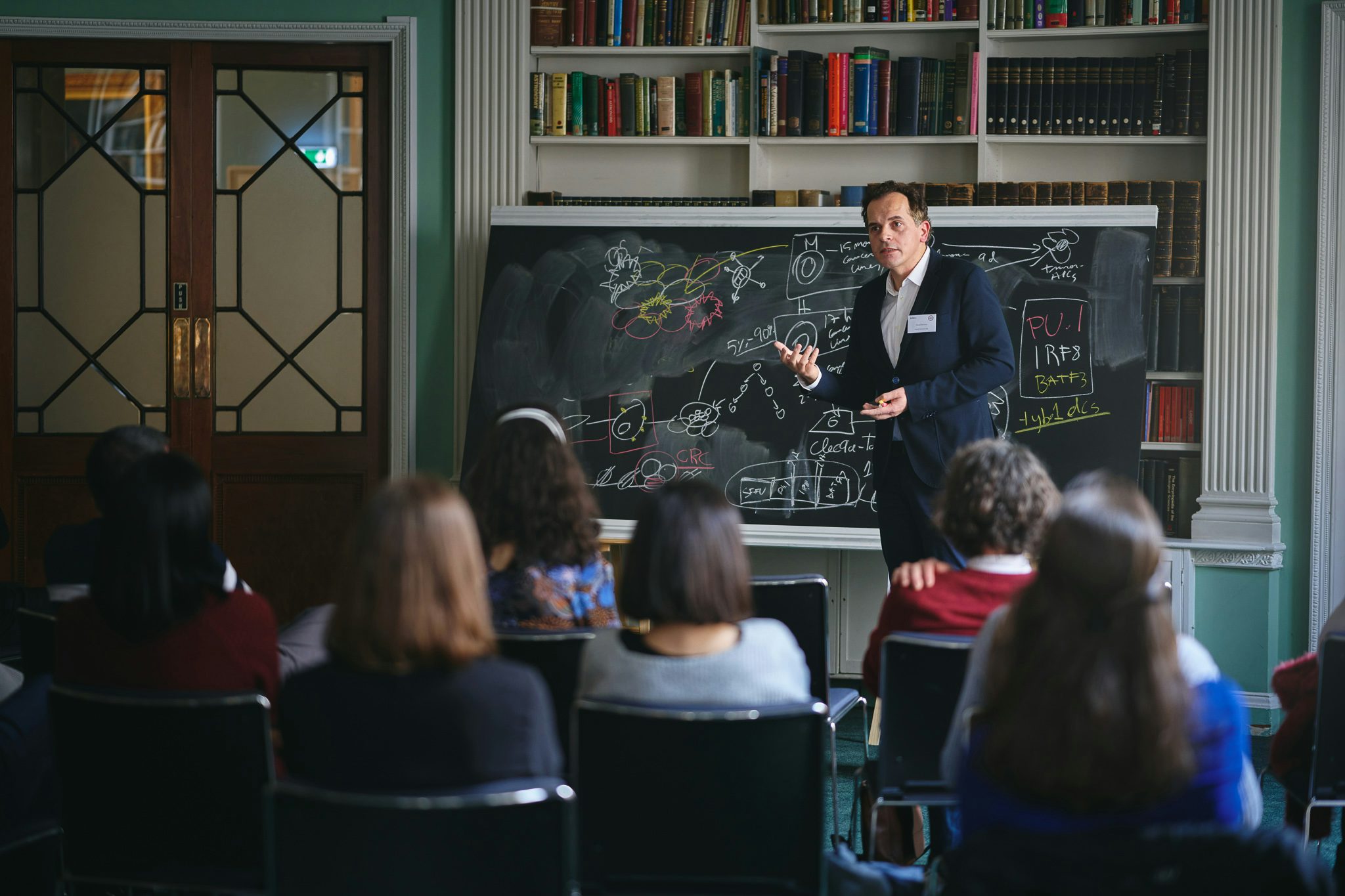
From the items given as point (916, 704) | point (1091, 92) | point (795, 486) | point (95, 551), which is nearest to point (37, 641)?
point (95, 551)

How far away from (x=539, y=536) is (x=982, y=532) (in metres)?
0.78

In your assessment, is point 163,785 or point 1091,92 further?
point 1091,92

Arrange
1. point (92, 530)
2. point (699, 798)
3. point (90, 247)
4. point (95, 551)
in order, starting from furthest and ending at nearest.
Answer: point (90, 247) < point (92, 530) < point (95, 551) < point (699, 798)

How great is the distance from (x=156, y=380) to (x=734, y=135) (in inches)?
99.2

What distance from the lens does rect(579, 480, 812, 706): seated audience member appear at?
1624 mm

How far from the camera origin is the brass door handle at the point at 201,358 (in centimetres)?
485

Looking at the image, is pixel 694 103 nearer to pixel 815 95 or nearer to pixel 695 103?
pixel 695 103

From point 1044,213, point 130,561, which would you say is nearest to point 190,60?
point 1044,213

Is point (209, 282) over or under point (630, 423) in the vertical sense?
over

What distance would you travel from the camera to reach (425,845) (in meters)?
1.35

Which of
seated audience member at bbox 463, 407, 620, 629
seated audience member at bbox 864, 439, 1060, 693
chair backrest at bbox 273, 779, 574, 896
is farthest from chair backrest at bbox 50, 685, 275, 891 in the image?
seated audience member at bbox 864, 439, 1060, 693

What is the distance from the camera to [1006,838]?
45.9 inches

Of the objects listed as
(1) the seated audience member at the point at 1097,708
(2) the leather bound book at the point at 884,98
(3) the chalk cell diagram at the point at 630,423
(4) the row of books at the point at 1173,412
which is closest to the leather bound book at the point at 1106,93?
(2) the leather bound book at the point at 884,98

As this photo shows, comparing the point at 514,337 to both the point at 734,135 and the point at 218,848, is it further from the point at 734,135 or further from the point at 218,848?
the point at 218,848
